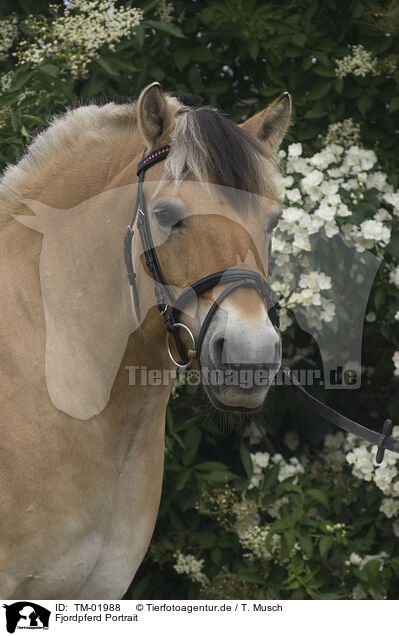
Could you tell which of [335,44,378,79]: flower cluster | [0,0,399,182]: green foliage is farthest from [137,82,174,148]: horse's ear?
[335,44,378,79]: flower cluster

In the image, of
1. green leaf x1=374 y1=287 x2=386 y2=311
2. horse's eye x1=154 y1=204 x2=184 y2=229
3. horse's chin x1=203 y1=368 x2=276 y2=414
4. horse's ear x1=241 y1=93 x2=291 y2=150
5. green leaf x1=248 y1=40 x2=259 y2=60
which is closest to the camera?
horse's chin x1=203 y1=368 x2=276 y2=414

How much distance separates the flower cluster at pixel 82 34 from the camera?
2.98 m

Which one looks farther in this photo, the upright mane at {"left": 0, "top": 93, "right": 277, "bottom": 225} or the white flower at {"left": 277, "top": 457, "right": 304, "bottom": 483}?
the white flower at {"left": 277, "top": 457, "right": 304, "bottom": 483}

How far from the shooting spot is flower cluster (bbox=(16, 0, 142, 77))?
2.98 metres

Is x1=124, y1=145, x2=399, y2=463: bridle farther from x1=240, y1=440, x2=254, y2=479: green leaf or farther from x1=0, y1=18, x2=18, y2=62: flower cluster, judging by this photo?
x1=0, y1=18, x2=18, y2=62: flower cluster

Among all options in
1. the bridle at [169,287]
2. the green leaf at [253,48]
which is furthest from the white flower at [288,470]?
the green leaf at [253,48]

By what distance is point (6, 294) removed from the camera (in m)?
2.06

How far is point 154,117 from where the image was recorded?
1883mm

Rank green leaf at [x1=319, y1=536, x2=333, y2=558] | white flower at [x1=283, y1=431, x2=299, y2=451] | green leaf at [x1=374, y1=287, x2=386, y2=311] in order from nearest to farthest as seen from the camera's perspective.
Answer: green leaf at [x1=319, y1=536, x2=333, y2=558], green leaf at [x1=374, y1=287, x2=386, y2=311], white flower at [x1=283, y1=431, x2=299, y2=451]

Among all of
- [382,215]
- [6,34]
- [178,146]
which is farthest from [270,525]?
[6,34]

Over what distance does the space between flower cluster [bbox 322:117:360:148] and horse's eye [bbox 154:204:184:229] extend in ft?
5.73
